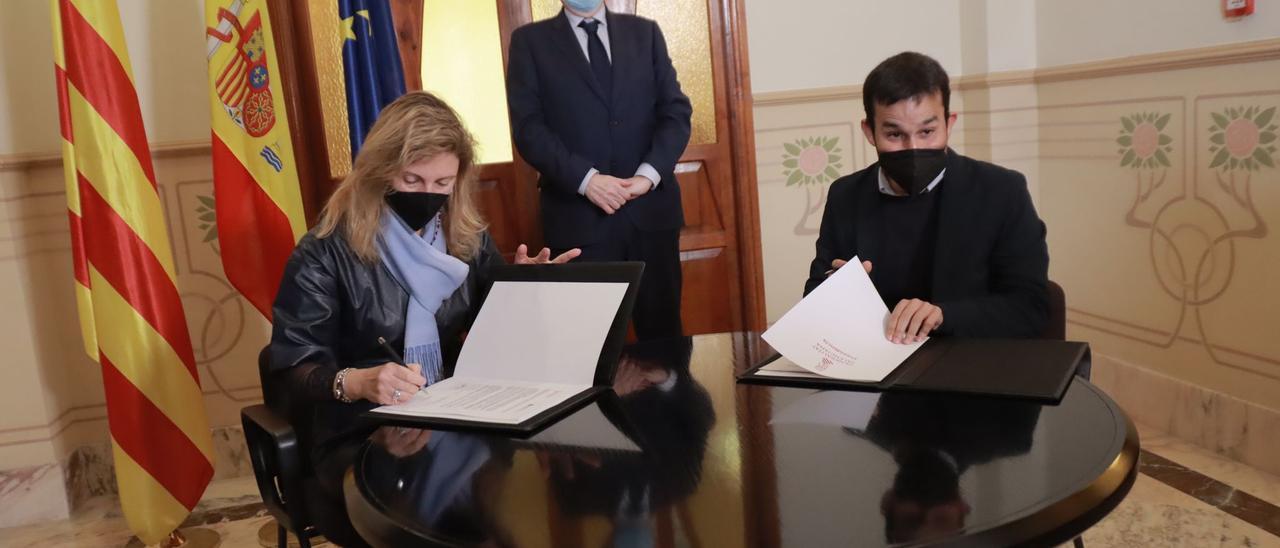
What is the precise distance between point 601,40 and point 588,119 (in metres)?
0.27

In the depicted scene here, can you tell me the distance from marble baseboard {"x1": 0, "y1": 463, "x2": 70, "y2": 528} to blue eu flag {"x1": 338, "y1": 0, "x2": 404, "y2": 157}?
154 centimetres

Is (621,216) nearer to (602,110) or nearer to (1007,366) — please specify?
(602,110)

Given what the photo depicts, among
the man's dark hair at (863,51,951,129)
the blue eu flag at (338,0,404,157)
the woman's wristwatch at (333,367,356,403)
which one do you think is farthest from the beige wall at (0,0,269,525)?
the man's dark hair at (863,51,951,129)

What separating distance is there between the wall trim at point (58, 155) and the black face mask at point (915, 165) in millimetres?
2513

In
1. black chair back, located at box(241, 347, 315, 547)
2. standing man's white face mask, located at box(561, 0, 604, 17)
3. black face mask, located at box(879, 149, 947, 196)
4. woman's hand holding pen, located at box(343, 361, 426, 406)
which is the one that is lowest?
black chair back, located at box(241, 347, 315, 547)

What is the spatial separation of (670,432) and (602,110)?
1.82m

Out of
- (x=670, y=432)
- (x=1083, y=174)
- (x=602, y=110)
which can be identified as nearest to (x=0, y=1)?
(x=602, y=110)

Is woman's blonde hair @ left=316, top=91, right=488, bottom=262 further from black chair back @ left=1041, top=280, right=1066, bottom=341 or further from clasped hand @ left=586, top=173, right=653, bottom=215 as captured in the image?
black chair back @ left=1041, top=280, right=1066, bottom=341

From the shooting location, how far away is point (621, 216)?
301cm

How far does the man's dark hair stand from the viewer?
1.96 m

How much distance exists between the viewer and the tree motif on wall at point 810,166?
3.94 meters

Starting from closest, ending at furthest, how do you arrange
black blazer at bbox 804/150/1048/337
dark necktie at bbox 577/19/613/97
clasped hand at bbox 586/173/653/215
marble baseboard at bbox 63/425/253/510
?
black blazer at bbox 804/150/1048/337, clasped hand at bbox 586/173/653/215, dark necktie at bbox 577/19/613/97, marble baseboard at bbox 63/425/253/510

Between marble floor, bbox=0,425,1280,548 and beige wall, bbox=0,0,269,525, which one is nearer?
marble floor, bbox=0,425,1280,548

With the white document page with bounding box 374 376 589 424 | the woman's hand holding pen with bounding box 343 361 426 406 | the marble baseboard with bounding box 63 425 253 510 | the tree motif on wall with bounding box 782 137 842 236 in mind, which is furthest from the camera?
the tree motif on wall with bounding box 782 137 842 236
